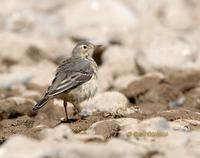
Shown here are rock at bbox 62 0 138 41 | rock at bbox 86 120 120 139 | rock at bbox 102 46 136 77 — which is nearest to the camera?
rock at bbox 86 120 120 139

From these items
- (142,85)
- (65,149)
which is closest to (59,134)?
(65,149)

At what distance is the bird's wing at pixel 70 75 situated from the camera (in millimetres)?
13984

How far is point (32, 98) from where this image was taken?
19.0 meters

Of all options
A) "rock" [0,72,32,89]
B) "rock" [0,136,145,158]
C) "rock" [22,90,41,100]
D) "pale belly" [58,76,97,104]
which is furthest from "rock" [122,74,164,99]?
"rock" [0,136,145,158]

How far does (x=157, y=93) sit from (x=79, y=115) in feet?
12.9

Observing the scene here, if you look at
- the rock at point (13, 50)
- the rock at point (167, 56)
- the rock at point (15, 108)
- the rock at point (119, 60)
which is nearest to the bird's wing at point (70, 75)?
the rock at point (15, 108)

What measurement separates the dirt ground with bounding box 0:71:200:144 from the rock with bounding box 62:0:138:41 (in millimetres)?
5728

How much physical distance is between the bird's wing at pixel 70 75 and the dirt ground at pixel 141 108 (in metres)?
0.64

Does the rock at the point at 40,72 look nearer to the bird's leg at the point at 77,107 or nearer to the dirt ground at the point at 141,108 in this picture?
the dirt ground at the point at 141,108

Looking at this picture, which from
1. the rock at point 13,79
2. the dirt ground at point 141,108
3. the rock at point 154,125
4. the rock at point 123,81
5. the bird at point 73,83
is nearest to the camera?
the rock at point 154,125

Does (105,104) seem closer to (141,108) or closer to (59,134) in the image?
(141,108)

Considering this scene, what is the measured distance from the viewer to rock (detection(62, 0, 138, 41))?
26.4 m

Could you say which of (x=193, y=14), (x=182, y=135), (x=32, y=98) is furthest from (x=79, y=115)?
(x=193, y=14)

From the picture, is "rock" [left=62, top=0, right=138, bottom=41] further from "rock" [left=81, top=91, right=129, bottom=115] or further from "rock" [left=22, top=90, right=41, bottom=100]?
"rock" [left=81, top=91, right=129, bottom=115]
